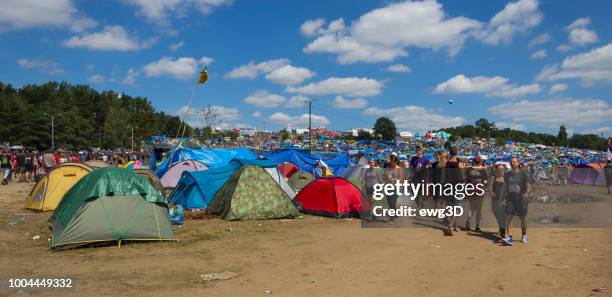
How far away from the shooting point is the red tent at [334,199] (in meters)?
12.3

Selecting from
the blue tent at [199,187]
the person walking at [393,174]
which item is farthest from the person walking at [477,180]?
the blue tent at [199,187]

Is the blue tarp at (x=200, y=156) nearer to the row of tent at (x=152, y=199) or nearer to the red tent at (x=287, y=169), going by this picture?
the row of tent at (x=152, y=199)

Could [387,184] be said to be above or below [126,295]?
above

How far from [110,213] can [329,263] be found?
464 centimetres

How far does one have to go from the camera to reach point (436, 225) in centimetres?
1068

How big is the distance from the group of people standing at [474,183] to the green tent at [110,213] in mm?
5750

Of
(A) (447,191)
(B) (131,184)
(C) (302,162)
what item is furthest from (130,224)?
(C) (302,162)

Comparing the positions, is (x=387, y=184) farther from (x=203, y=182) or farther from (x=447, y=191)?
(x=203, y=182)

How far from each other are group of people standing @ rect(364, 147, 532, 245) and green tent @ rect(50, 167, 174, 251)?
575 centimetres

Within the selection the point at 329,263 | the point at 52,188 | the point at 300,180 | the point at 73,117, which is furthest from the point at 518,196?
the point at 73,117

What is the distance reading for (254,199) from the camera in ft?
39.2

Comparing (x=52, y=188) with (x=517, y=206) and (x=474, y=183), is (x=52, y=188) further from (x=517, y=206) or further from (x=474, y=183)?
Answer: (x=517, y=206)

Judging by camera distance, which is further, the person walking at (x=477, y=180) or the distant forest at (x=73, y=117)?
the distant forest at (x=73, y=117)

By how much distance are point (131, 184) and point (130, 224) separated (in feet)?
2.99
